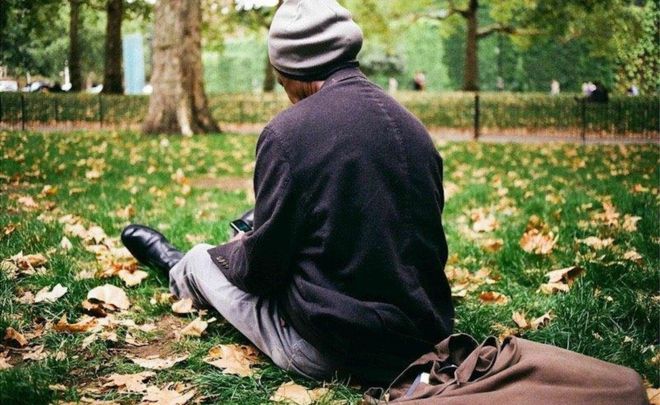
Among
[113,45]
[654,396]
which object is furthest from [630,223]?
[113,45]

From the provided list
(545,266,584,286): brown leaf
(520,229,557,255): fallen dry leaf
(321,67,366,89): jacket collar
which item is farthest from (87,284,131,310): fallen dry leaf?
(520,229,557,255): fallen dry leaf

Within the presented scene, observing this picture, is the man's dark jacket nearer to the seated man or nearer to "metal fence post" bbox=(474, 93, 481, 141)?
the seated man

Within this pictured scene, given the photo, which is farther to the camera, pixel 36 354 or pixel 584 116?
pixel 584 116

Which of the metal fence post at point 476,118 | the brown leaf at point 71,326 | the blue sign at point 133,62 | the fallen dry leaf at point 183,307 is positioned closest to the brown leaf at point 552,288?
the fallen dry leaf at point 183,307

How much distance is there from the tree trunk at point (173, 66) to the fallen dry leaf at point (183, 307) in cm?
1045

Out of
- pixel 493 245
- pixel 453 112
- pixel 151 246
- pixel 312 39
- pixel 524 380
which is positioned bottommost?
Answer: pixel 453 112

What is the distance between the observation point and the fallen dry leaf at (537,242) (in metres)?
4.27

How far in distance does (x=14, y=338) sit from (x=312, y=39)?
175 cm

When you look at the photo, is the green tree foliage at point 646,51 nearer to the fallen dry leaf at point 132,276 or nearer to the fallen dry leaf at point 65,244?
the fallen dry leaf at point 132,276

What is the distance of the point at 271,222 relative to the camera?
227 cm

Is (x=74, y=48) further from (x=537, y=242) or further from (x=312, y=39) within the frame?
(x=537, y=242)

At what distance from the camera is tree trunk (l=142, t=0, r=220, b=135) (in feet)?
43.0

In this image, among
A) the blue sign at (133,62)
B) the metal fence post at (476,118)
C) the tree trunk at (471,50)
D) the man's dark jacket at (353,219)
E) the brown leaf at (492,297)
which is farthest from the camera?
the tree trunk at (471,50)

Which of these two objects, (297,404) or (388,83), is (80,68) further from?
(388,83)
